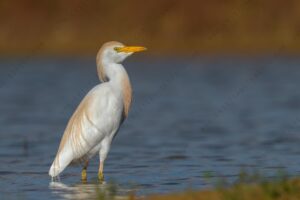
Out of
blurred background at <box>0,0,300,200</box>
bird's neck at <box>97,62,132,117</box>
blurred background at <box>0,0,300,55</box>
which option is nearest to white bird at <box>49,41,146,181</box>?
bird's neck at <box>97,62,132,117</box>

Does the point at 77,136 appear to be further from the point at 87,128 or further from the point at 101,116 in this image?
the point at 101,116

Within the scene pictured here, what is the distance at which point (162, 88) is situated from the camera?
26500 millimetres

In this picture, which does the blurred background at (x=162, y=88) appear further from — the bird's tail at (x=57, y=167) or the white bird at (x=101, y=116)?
the white bird at (x=101, y=116)

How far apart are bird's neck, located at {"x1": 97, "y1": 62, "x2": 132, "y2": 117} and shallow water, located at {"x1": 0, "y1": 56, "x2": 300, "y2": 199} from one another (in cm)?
99

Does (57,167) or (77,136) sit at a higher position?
(77,136)

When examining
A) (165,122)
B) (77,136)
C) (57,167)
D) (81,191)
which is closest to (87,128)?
(77,136)

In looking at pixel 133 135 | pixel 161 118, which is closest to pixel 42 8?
pixel 161 118

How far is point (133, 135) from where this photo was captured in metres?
18.2

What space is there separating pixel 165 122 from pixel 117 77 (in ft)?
24.3

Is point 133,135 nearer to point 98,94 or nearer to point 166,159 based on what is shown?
point 166,159

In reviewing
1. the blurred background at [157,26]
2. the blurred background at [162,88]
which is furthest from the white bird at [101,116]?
the blurred background at [157,26]

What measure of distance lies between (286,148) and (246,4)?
769 inches

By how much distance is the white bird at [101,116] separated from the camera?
12.7 metres

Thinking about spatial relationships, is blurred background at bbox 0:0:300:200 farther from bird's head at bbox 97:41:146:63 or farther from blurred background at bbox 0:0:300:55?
bird's head at bbox 97:41:146:63
